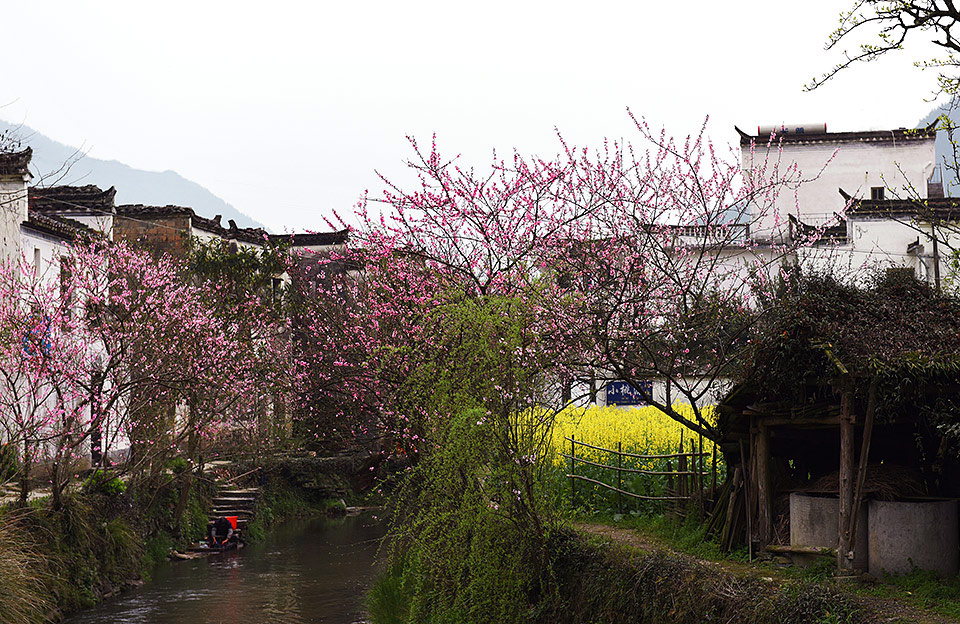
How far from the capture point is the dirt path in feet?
28.3

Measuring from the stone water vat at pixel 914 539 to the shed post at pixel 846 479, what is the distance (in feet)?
1.17

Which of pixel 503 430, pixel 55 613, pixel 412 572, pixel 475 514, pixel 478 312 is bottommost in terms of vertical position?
pixel 55 613

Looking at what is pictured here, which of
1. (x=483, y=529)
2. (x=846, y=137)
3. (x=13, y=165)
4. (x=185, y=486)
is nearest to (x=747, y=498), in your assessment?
(x=483, y=529)

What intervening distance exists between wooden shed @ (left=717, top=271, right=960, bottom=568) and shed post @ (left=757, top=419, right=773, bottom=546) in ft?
0.04

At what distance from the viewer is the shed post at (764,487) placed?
11547mm

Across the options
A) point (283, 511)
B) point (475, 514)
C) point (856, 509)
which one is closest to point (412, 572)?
point (475, 514)

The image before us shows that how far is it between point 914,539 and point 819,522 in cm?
106

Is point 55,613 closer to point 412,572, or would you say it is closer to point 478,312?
point 412,572

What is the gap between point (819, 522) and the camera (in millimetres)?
10977

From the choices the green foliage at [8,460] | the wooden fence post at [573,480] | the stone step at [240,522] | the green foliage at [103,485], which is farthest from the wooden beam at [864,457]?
the stone step at [240,522]

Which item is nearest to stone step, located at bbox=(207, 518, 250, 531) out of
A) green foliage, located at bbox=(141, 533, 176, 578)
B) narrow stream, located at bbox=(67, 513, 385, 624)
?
narrow stream, located at bbox=(67, 513, 385, 624)

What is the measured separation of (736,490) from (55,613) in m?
13.0

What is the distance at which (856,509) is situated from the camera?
402 inches

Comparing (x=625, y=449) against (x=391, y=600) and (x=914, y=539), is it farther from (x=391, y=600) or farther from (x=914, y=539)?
(x=914, y=539)
